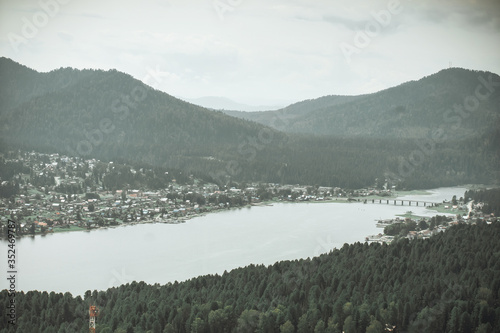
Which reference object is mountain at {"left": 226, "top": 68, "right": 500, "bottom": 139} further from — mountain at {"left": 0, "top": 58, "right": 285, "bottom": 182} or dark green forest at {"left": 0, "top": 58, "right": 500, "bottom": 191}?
mountain at {"left": 0, "top": 58, "right": 285, "bottom": 182}

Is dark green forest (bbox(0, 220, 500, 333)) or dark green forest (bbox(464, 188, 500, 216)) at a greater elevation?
dark green forest (bbox(464, 188, 500, 216))

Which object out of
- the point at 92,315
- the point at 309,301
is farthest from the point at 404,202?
the point at 92,315

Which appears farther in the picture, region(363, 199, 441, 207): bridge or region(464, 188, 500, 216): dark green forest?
region(363, 199, 441, 207): bridge

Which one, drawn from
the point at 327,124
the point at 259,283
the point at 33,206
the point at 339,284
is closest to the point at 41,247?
the point at 33,206

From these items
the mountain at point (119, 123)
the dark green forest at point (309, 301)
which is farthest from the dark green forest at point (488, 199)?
the mountain at point (119, 123)

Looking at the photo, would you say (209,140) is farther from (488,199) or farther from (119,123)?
(488,199)

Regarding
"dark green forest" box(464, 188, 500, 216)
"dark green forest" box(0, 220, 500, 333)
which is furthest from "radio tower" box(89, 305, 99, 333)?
"dark green forest" box(464, 188, 500, 216)
